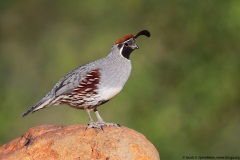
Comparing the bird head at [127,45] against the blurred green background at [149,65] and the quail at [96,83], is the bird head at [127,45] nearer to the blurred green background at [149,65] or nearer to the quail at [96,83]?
the quail at [96,83]

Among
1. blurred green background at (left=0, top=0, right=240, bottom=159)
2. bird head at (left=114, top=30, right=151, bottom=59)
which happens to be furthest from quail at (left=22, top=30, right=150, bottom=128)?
blurred green background at (left=0, top=0, right=240, bottom=159)

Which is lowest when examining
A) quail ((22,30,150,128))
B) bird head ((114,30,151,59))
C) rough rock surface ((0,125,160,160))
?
rough rock surface ((0,125,160,160))

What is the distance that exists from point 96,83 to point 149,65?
6.19m

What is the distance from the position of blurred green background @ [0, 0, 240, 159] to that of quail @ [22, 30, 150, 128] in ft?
16.8

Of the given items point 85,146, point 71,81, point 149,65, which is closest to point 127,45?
point 71,81

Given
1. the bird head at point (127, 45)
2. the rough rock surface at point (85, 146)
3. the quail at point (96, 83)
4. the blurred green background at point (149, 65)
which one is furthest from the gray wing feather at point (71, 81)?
the blurred green background at point (149, 65)

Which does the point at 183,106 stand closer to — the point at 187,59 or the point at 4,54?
the point at 187,59

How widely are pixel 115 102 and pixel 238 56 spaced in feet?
8.62

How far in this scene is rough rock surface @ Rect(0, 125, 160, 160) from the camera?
6.07m

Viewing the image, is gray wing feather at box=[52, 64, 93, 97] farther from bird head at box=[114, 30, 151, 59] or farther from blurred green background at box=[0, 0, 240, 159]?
blurred green background at box=[0, 0, 240, 159]

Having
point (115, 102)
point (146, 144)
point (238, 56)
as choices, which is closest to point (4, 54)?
point (115, 102)

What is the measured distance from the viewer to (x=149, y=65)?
13.1 metres

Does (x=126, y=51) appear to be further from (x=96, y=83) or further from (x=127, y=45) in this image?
(x=96, y=83)

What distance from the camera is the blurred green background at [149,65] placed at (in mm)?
12383
